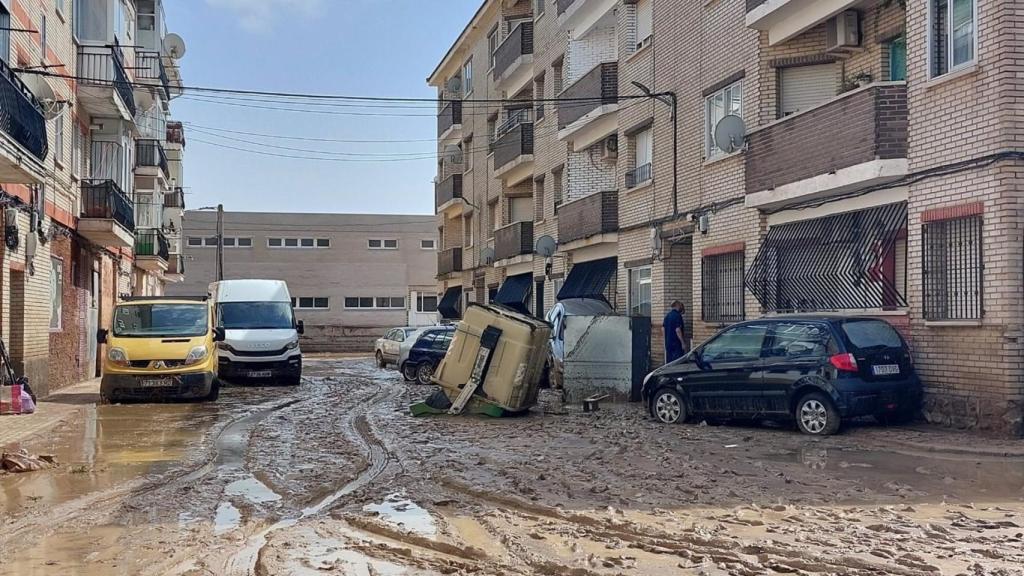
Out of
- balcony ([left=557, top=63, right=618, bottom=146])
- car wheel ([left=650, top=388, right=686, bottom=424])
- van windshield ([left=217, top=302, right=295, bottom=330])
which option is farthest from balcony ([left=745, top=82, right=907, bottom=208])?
van windshield ([left=217, top=302, right=295, bottom=330])

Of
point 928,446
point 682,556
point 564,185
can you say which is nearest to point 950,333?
point 928,446

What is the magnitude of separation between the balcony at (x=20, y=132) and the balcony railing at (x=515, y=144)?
16.3 m

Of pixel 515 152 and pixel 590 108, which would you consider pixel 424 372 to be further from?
pixel 515 152

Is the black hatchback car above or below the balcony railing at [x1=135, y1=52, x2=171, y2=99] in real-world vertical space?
below

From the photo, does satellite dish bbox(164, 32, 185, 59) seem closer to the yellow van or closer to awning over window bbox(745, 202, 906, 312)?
the yellow van

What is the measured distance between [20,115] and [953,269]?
13.5m

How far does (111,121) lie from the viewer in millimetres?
25922

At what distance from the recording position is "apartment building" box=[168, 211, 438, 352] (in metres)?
59.4

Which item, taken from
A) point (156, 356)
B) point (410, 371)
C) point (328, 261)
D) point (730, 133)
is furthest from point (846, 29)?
point (328, 261)

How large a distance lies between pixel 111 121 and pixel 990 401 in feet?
71.5

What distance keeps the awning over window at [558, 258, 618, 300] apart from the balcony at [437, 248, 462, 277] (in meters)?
14.8

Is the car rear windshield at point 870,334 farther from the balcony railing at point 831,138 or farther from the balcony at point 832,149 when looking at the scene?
the balcony railing at point 831,138

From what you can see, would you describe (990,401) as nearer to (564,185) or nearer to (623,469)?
(623,469)

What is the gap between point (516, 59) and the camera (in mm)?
31641
